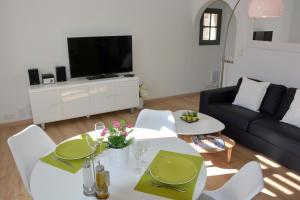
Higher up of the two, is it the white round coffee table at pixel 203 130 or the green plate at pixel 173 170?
the green plate at pixel 173 170

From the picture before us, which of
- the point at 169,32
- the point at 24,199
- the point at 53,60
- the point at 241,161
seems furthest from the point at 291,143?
the point at 53,60

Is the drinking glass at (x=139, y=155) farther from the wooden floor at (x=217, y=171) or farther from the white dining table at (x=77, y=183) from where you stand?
the wooden floor at (x=217, y=171)

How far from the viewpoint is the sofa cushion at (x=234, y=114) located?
326cm

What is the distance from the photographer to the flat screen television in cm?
411

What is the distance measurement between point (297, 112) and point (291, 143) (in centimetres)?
48

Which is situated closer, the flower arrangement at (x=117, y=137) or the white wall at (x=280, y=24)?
the flower arrangement at (x=117, y=137)

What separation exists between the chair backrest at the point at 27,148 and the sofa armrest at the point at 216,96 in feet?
8.02

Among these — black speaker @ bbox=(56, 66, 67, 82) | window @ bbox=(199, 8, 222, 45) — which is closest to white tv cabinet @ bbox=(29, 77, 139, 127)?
black speaker @ bbox=(56, 66, 67, 82)

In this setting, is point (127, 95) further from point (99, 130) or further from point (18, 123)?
point (99, 130)

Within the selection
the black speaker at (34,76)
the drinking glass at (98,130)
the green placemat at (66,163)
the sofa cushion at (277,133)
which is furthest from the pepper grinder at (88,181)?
the black speaker at (34,76)

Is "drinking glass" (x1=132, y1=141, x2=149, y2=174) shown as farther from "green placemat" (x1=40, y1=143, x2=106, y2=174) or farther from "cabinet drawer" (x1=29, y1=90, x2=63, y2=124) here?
"cabinet drawer" (x1=29, y1=90, x2=63, y2=124)

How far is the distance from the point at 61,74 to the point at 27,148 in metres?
2.51

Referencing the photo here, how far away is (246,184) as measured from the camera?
1458mm

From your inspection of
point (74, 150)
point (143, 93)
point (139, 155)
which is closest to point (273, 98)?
point (143, 93)
